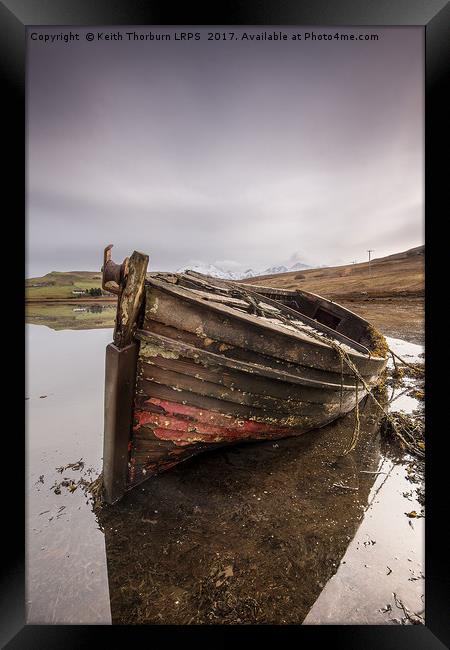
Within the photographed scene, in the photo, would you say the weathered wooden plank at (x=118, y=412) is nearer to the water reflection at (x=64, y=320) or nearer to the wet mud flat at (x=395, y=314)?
the wet mud flat at (x=395, y=314)

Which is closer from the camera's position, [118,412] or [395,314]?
[118,412]

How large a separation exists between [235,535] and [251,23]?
340 cm

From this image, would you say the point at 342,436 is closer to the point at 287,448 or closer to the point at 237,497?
the point at 287,448

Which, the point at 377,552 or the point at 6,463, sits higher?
the point at 6,463

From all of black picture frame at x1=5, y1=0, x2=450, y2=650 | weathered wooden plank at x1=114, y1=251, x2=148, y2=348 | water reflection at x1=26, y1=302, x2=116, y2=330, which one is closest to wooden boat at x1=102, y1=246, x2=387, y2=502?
weathered wooden plank at x1=114, y1=251, x2=148, y2=348

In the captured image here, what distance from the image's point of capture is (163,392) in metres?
2.17

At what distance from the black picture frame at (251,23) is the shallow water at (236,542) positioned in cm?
15

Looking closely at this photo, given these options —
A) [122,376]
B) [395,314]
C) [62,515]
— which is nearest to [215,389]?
[122,376]

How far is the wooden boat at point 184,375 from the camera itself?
2029mm

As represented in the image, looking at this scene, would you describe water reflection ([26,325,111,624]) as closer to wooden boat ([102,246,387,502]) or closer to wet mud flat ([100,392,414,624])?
wet mud flat ([100,392,414,624])

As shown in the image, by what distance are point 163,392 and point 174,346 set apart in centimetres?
37

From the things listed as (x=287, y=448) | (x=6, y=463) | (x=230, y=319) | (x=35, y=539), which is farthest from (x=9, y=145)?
(x=287, y=448)

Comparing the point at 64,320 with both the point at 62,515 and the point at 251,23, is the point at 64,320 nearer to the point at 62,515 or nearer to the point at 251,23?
the point at 62,515

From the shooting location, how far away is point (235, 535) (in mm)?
2086
